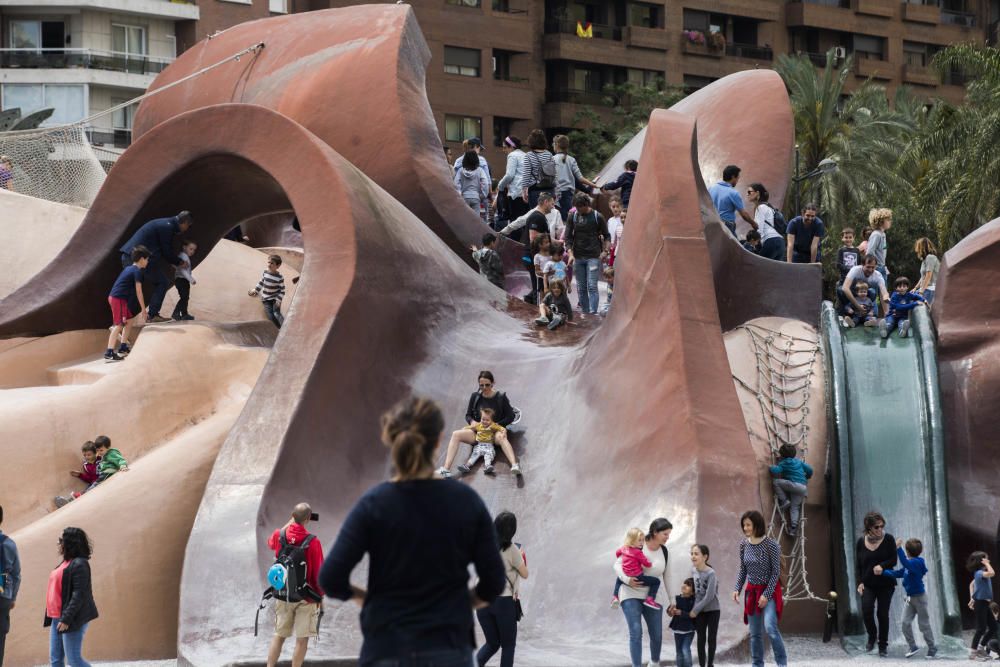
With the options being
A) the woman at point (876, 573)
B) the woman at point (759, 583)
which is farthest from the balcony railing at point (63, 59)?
the woman at point (759, 583)

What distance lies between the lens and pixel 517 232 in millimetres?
19688

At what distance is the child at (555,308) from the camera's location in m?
15.9

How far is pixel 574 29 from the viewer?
52188 millimetres

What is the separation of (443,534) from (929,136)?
29.1 meters

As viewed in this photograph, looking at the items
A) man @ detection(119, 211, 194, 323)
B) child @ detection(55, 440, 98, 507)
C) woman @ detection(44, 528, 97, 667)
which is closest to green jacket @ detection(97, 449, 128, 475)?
child @ detection(55, 440, 98, 507)

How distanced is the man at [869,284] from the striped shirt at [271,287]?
20.0ft

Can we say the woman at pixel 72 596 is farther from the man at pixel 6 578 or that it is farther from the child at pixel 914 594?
the child at pixel 914 594

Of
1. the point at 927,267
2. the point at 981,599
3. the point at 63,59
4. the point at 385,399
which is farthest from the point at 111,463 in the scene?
the point at 63,59

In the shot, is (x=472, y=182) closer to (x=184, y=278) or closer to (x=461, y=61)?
(x=184, y=278)

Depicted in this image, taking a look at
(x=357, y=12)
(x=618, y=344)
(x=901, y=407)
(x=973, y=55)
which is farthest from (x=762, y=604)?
(x=973, y=55)

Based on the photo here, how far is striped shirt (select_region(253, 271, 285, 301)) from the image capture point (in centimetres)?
1830

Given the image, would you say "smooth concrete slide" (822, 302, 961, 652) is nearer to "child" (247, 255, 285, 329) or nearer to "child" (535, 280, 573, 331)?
"child" (535, 280, 573, 331)

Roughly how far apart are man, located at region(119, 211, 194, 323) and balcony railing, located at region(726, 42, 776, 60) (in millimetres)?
40467

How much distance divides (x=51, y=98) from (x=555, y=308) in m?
30.0
